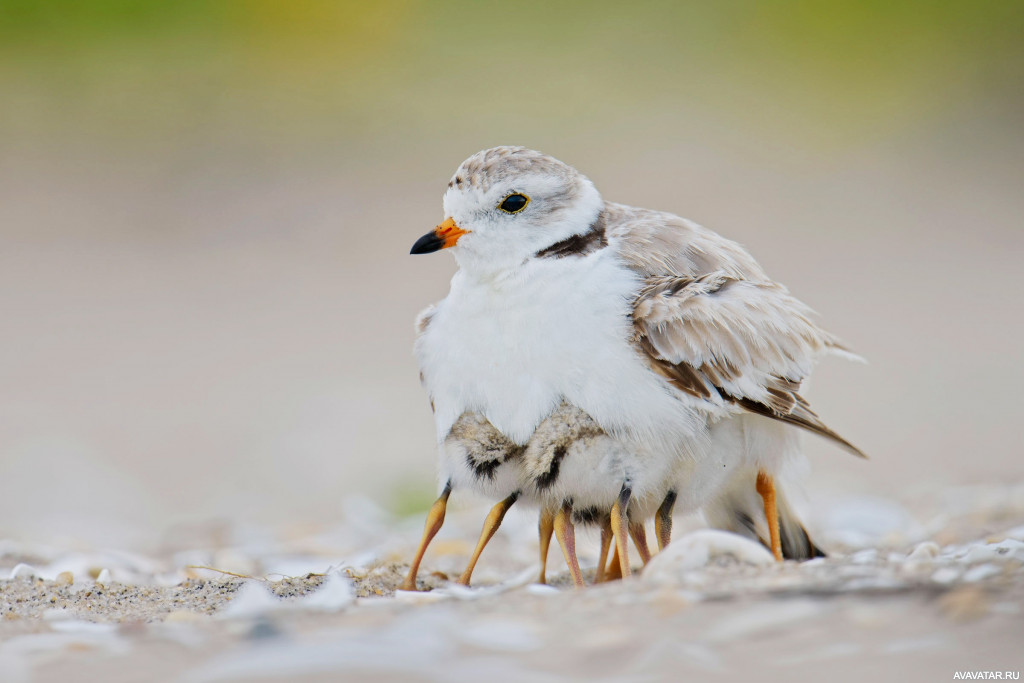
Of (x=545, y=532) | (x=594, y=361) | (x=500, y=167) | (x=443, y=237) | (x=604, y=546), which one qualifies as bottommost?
(x=604, y=546)

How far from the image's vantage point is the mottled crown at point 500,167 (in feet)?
11.7

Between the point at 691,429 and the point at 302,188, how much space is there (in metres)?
8.48

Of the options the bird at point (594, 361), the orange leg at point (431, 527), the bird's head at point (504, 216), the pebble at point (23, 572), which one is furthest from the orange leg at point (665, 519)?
the pebble at point (23, 572)

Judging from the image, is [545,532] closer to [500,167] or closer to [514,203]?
[514,203]

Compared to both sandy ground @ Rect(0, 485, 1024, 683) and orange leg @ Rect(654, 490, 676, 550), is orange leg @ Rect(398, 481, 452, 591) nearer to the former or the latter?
sandy ground @ Rect(0, 485, 1024, 683)

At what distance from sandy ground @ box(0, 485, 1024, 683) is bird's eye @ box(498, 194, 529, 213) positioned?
112 centimetres

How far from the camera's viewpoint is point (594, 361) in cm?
331

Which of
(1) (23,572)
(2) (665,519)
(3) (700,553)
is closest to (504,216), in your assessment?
(2) (665,519)

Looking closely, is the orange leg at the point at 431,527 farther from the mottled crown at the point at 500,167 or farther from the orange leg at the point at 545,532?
the mottled crown at the point at 500,167

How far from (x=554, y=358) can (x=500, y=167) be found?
2.12ft

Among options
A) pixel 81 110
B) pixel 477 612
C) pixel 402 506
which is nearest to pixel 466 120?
pixel 81 110

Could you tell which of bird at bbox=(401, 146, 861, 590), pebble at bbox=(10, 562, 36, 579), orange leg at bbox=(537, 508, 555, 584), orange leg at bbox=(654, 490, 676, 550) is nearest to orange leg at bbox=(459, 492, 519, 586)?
bird at bbox=(401, 146, 861, 590)

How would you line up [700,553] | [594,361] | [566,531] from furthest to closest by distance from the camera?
[566,531] < [594,361] < [700,553]

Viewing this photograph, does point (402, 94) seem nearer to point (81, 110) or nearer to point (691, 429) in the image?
point (81, 110)
